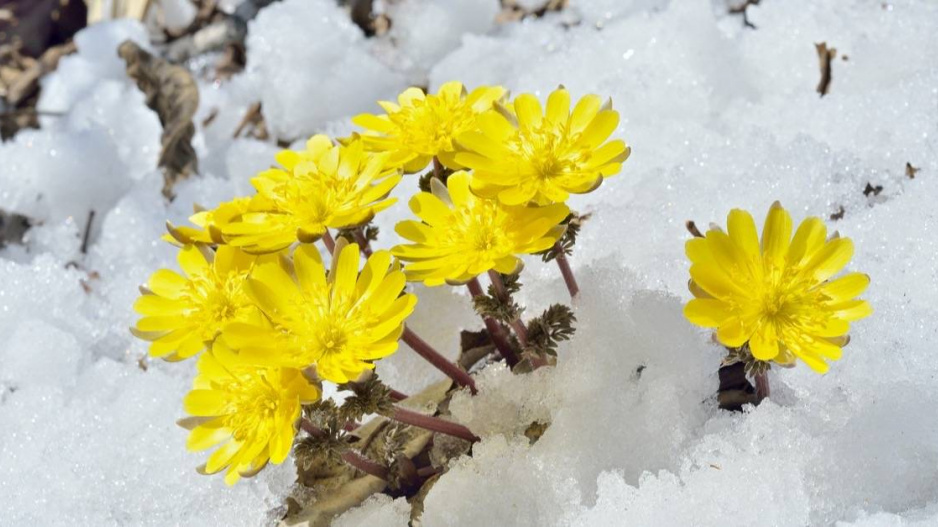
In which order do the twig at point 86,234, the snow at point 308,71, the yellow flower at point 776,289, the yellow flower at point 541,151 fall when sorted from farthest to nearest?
1. the snow at point 308,71
2. the twig at point 86,234
3. the yellow flower at point 541,151
4. the yellow flower at point 776,289

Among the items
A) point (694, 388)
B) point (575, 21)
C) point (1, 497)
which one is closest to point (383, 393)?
point (694, 388)

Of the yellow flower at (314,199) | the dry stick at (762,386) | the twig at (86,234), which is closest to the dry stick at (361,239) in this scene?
the yellow flower at (314,199)

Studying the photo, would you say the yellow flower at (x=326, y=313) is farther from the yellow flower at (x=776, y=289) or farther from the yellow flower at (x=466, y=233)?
the yellow flower at (x=776, y=289)

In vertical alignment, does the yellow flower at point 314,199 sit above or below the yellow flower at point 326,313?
above

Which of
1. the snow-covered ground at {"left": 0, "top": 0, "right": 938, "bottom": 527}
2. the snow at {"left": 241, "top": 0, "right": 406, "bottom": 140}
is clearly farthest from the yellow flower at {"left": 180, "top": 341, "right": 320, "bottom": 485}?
the snow at {"left": 241, "top": 0, "right": 406, "bottom": 140}

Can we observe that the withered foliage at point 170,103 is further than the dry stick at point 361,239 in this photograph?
Yes

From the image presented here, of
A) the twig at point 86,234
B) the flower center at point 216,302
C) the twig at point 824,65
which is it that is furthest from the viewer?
the twig at point 86,234

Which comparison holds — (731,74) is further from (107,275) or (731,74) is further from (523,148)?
(107,275)

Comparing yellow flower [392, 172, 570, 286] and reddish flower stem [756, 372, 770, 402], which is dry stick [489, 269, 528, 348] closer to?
yellow flower [392, 172, 570, 286]

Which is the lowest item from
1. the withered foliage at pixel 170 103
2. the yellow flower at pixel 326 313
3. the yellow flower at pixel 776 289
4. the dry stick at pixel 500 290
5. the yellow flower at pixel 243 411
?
the withered foliage at pixel 170 103
